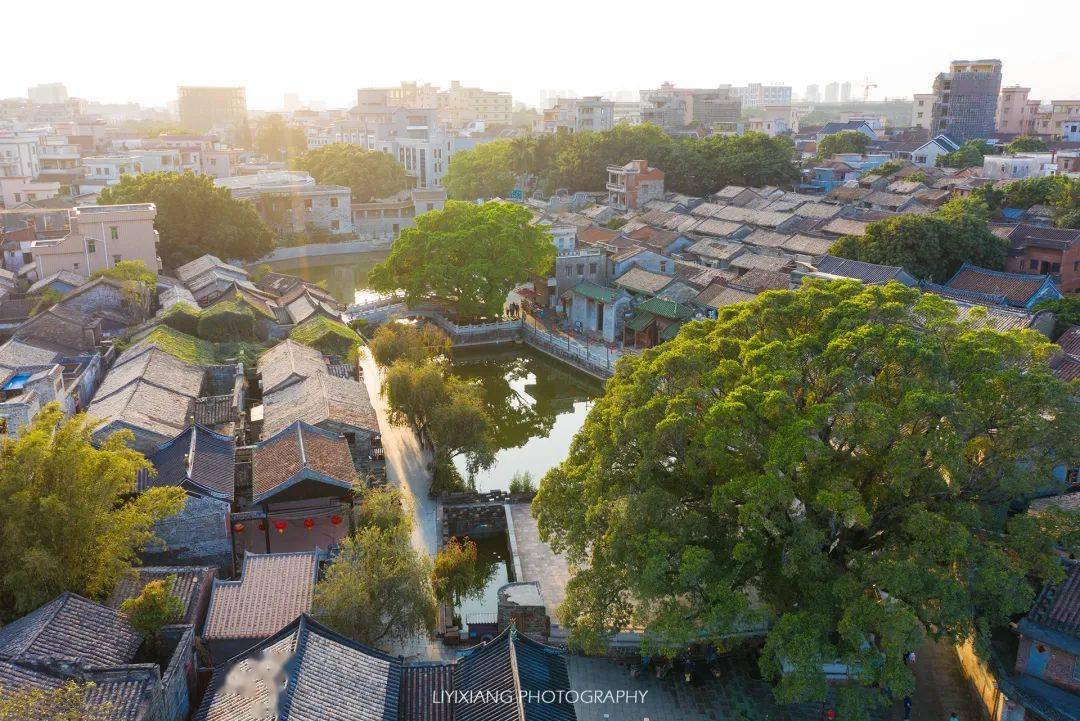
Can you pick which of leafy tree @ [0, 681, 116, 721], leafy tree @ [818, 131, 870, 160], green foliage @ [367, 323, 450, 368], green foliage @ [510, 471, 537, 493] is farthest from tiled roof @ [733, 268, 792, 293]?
leafy tree @ [818, 131, 870, 160]

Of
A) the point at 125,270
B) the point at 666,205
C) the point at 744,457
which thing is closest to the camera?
the point at 744,457

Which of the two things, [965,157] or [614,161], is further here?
[614,161]

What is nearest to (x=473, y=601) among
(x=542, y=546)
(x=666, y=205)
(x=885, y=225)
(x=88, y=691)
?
(x=542, y=546)

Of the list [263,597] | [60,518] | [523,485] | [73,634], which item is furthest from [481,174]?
[73,634]

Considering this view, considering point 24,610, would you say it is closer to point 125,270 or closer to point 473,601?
point 473,601

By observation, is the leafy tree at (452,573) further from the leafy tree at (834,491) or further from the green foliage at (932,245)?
the green foliage at (932,245)

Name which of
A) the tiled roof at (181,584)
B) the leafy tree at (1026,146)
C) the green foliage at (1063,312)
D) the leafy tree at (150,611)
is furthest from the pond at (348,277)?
the leafy tree at (1026,146)

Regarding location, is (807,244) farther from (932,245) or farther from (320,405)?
(320,405)
